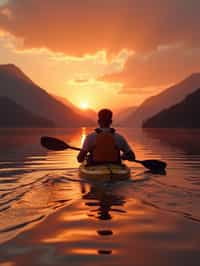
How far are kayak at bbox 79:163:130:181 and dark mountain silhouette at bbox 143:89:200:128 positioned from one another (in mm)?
132736

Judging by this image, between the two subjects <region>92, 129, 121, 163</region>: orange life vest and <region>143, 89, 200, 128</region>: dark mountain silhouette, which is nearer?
<region>92, 129, 121, 163</region>: orange life vest

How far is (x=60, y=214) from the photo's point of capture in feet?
22.6

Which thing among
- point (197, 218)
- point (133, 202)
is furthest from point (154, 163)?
point (197, 218)

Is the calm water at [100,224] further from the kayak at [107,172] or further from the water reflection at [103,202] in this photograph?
the kayak at [107,172]

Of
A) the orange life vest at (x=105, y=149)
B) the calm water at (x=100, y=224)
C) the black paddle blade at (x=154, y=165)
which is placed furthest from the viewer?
the black paddle blade at (x=154, y=165)

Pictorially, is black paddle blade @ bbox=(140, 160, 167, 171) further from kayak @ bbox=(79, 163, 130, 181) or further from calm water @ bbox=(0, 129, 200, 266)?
calm water @ bbox=(0, 129, 200, 266)

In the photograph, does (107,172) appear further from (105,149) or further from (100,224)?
(100,224)

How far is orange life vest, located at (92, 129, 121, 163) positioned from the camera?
1041 cm

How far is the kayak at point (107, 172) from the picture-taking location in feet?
33.7

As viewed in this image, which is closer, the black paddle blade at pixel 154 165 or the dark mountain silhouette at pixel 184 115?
the black paddle blade at pixel 154 165

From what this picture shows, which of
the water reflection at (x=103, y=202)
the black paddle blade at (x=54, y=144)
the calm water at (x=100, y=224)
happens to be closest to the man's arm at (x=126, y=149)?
the calm water at (x=100, y=224)

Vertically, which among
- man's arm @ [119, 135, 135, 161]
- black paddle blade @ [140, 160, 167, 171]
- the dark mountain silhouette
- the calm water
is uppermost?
the dark mountain silhouette

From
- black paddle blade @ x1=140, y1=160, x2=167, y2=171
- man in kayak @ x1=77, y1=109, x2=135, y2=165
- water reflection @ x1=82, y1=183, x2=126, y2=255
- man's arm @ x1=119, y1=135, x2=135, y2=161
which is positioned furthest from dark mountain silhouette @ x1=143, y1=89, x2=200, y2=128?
water reflection @ x1=82, y1=183, x2=126, y2=255

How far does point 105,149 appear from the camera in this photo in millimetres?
10641
